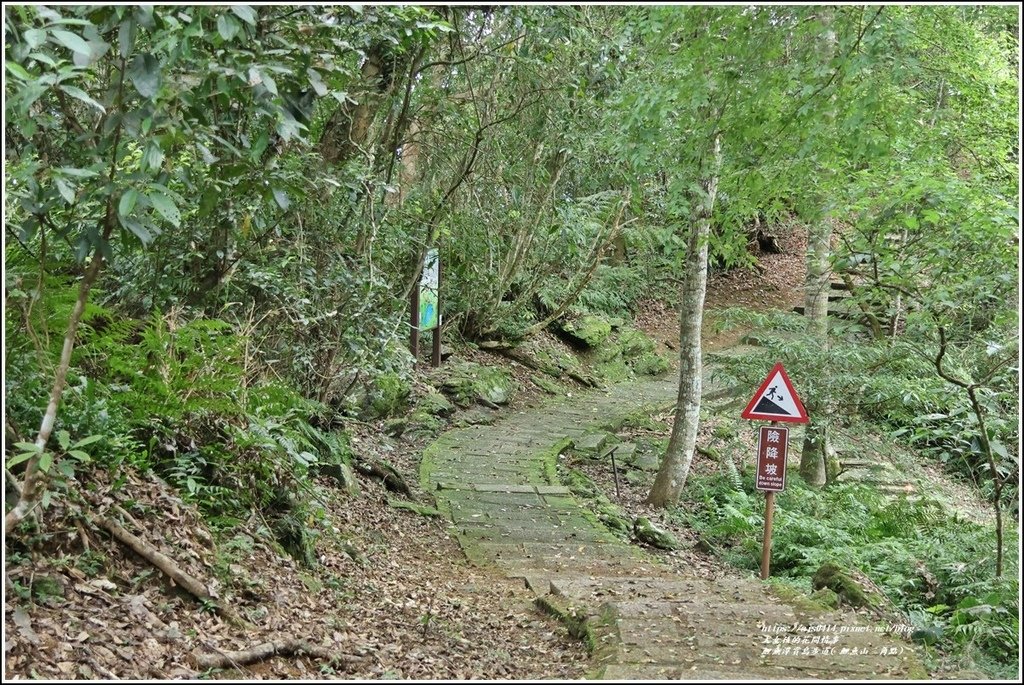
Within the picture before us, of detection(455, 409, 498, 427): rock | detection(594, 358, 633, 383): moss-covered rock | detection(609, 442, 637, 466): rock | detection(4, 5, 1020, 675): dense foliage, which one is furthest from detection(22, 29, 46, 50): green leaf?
detection(594, 358, 633, 383): moss-covered rock

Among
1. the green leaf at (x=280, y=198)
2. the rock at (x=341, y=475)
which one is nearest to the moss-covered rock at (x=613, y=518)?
the rock at (x=341, y=475)

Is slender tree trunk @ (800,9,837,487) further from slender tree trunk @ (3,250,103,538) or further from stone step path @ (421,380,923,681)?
slender tree trunk @ (3,250,103,538)

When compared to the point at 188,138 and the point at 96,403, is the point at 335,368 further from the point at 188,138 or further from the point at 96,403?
the point at 188,138

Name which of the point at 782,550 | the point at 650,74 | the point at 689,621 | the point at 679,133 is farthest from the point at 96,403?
the point at 782,550

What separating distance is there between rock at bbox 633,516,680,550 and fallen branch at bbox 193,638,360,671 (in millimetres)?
4950

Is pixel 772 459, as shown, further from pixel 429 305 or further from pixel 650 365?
pixel 650 365

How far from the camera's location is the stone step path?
13.4ft

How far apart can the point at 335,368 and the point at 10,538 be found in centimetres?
400

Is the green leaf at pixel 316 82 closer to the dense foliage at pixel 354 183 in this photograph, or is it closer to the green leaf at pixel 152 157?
the dense foliage at pixel 354 183

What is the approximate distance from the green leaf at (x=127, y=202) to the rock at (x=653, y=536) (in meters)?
6.55

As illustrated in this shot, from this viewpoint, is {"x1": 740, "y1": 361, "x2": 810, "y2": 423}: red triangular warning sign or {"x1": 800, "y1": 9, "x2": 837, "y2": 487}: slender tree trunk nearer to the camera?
{"x1": 740, "y1": 361, "x2": 810, "y2": 423}: red triangular warning sign

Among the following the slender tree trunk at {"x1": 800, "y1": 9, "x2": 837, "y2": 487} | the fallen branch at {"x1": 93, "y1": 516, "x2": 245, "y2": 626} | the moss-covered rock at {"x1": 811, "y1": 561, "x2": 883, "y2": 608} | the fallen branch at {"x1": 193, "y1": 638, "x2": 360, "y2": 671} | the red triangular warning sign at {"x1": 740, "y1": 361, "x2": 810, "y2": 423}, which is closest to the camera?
the fallen branch at {"x1": 193, "y1": 638, "x2": 360, "y2": 671}

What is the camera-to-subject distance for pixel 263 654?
371 centimetres

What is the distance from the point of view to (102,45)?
2.89 meters
